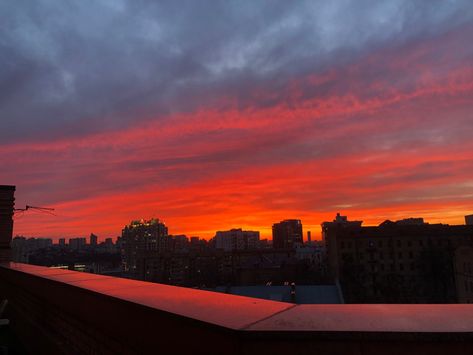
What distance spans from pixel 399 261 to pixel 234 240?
12089cm

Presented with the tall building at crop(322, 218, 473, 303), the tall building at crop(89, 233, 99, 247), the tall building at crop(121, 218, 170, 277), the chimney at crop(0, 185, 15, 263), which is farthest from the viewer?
the tall building at crop(89, 233, 99, 247)

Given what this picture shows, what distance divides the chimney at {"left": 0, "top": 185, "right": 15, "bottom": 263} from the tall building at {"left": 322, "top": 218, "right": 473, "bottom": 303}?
57448mm

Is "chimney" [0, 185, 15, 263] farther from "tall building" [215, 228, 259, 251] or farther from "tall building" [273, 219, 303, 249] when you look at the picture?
"tall building" [273, 219, 303, 249]

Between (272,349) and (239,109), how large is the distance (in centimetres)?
1908

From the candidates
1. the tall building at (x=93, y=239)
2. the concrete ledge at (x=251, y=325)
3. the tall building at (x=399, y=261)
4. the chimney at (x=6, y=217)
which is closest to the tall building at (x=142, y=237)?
the tall building at (x=93, y=239)

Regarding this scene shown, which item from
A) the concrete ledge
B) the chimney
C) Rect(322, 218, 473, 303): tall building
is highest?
the chimney

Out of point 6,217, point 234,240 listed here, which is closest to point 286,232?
point 234,240

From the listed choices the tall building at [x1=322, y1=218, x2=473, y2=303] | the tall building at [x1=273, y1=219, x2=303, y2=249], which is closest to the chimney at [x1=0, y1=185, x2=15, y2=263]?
the tall building at [x1=322, y1=218, x2=473, y2=303]

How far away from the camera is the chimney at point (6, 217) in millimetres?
11703

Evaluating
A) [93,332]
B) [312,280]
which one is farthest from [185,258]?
[93,332]

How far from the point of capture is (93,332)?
129 inches

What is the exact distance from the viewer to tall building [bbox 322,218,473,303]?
203 ft

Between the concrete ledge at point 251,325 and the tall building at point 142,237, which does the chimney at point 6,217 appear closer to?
the concrete ledge at point 251,325

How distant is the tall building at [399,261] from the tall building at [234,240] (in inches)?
4460
